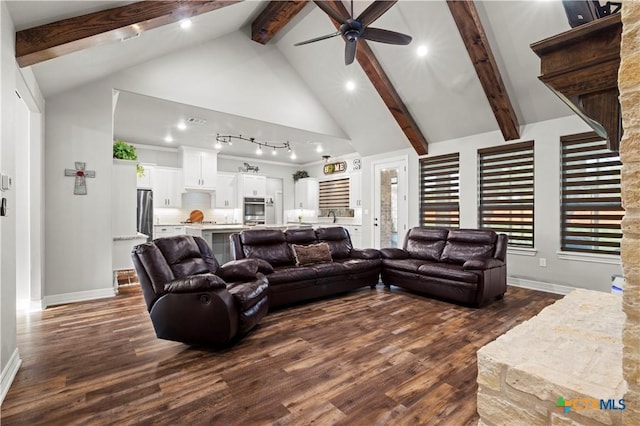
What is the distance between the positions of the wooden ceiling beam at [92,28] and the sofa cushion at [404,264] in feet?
12.9

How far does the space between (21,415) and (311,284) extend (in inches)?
107

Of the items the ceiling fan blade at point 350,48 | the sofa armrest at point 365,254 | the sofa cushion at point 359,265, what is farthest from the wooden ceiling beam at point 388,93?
the sofa cushion at point 359,265

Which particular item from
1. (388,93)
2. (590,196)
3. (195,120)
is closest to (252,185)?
(195,120)

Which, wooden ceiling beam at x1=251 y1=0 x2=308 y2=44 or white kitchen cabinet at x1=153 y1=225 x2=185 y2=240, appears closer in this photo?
wooden ceiling beam at x1=251 y1=0 x2=308 y2=44

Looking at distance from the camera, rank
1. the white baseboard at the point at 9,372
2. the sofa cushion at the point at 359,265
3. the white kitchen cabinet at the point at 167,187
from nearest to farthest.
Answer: the white baseboard at the point at 9,372 < the sofa cushion at the point at 359,265 < the white kitchen cabinet at the point at 167,187

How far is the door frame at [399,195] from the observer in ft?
22.0

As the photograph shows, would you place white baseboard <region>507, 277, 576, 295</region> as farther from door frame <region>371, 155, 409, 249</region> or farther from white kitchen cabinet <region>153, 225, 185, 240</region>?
white kitchen cabinet <region>153, 225, 185, 240</region>

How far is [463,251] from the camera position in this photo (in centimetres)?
450

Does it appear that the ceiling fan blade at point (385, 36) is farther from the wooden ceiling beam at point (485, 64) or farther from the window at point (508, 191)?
the window at point (508, 191)

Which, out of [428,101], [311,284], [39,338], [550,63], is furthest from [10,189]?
[428,101]

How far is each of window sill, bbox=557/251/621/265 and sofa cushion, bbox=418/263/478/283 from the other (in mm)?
1715

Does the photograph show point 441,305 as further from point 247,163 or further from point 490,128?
point 247,163

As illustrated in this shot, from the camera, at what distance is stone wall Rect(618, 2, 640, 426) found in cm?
72

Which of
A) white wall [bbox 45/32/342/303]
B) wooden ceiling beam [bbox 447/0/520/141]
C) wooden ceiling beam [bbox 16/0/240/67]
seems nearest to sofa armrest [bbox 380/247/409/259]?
wooden ceiling beam [bbox 447/0/520/141]
